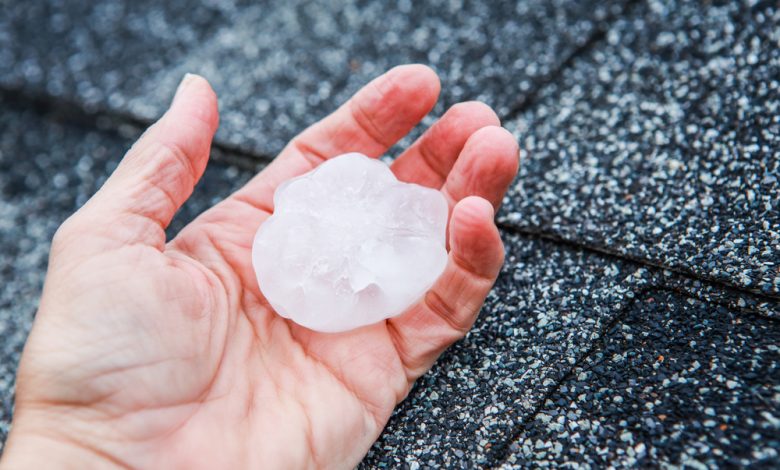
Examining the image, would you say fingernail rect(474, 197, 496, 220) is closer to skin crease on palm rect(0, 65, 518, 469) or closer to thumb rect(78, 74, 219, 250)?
skin crease on palm rect(0, 65, 518, 469)

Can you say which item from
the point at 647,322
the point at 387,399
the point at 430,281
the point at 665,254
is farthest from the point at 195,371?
the point at 665,254

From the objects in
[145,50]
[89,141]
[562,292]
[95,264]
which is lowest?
[89,141]

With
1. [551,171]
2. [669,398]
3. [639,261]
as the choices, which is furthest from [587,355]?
[551,171]

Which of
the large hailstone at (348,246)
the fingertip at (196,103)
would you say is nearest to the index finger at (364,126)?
the large hailstone at (348,246)

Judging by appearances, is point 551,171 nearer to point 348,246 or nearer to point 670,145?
point 670,145

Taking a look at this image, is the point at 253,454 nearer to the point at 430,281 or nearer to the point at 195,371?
the point at 195,371

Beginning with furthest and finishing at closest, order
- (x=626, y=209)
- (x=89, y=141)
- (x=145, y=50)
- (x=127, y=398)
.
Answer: (x=145, y=50) < (x=89, y=141) < (x=626, y=209) < (x=127, y=398)

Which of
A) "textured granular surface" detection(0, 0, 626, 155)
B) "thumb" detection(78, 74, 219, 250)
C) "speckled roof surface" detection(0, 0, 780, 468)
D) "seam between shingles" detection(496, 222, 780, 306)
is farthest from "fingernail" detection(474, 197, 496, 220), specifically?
"textured granular surface" detection(0, 0, 626, 155)
